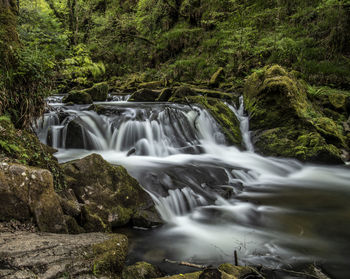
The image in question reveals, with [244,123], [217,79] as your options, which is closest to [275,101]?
[244,123]

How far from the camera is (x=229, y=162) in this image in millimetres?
7094

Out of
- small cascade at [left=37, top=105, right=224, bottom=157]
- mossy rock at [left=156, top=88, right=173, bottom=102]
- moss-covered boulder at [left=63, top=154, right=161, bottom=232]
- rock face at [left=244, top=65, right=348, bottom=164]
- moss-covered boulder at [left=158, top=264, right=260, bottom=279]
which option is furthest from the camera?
mossy rock at [left=156, top=88, right=173, bottom=102]

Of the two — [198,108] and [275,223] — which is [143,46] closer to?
[198,108]

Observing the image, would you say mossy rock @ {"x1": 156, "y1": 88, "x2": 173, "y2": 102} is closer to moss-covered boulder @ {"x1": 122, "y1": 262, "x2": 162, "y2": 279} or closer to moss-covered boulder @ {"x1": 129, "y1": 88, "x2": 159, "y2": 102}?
moss-covered boulder @ {"x1": 129, "y1": 88, "x2": 159, "y2": 102}

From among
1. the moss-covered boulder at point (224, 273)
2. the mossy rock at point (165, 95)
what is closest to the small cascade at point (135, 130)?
the mossy rock at point (165, 95)

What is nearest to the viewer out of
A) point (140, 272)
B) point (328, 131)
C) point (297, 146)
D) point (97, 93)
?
point (140, 272)

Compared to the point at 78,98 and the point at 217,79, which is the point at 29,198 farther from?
the point at 217,79

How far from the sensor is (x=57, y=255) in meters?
1.71

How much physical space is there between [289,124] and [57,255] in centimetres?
788

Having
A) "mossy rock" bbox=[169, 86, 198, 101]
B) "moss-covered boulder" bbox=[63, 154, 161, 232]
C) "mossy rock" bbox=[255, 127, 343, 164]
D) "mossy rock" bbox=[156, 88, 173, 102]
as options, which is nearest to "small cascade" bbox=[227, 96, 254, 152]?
"mossy rock" bbox=[255, 127, 343, 164]

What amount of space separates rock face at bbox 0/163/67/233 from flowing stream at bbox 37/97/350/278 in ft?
4.14

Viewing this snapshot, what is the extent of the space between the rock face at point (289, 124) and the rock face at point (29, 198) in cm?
686

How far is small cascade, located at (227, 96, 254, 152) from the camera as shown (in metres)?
8.44

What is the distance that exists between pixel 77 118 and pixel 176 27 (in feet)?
49.8
